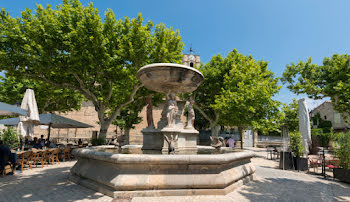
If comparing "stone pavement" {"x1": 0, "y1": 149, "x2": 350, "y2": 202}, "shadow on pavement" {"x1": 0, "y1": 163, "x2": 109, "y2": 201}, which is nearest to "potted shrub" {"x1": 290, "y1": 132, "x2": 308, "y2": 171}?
"stone pavement" {"x1": 0, "y1": 149, "x2": 350, "y2": 202}

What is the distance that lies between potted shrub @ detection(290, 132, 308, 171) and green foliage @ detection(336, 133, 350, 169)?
2045 mm

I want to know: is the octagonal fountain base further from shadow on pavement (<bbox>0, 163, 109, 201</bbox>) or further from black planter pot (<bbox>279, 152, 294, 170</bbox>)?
black planter pot (<bbox>279, 152, 294, 170</bbox>)

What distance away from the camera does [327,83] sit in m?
19.7

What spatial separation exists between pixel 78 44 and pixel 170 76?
25.1ft

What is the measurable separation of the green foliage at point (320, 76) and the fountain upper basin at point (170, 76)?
17.3 meters

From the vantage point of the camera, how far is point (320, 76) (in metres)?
20.0

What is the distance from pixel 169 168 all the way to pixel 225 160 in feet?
4.49

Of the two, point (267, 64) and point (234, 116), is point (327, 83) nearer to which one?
point (267, 64)

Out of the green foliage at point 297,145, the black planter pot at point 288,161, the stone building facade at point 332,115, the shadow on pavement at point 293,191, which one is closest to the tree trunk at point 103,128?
the shadow on pavement at point 293,191

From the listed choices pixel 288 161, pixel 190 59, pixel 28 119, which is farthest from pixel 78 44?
pixel 190 59

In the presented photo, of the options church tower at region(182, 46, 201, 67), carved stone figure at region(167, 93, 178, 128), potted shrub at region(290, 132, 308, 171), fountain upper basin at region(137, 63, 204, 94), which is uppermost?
church tower at region(182, 46, 201, 67)

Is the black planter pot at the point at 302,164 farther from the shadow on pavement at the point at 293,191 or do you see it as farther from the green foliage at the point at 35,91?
the green foliage at the point at 35,91

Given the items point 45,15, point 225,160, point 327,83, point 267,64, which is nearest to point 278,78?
point 267,64

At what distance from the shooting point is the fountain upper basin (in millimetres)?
6520
